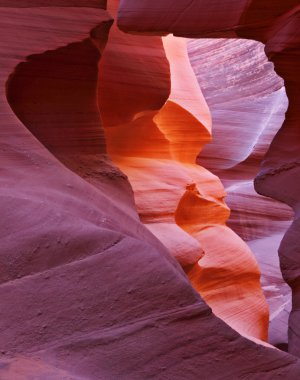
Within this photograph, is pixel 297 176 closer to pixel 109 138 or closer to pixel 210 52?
pixel 109 138

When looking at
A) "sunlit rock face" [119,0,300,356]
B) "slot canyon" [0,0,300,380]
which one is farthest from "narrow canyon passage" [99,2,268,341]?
"sunlit rock face" [119,0,300,356]

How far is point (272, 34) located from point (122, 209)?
1.40 metres

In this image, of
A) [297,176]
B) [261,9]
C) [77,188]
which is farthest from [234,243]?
[77,188]

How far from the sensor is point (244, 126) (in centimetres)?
944

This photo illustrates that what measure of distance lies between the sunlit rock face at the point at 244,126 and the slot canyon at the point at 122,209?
72.8 inches

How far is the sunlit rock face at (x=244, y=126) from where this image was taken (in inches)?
334

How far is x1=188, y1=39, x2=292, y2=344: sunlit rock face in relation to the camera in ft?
27.8

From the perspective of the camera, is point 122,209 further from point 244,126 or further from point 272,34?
point 244,126

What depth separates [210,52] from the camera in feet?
33.2

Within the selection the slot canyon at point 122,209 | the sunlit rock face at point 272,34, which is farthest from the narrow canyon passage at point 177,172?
the sunlit rock face at point 272,34

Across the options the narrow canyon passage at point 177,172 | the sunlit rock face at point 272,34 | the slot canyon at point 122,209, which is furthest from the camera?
the narrow canyon passage at point 177,172

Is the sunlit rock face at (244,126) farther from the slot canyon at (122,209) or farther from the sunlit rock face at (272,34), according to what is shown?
the sunlit rock face at (272,34)

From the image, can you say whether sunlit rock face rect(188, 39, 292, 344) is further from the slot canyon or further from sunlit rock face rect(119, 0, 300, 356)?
sunlit rock face rect(119, 0, 300, 356)

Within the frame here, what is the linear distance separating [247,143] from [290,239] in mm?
5839
